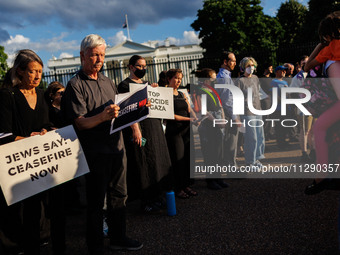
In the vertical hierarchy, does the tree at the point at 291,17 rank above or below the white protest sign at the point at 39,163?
above

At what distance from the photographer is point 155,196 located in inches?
156

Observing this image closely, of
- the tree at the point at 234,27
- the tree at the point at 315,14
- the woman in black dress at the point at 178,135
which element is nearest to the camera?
the woman in black dress at the point at 178,135

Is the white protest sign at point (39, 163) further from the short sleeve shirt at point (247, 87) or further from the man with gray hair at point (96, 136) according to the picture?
the short sleeve shirt at point (247, 87)

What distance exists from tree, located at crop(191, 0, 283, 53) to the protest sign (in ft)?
94.6

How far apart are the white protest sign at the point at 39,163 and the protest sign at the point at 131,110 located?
44cm

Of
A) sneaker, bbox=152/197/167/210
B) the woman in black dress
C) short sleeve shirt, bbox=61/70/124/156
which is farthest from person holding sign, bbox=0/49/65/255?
the woman in black dress

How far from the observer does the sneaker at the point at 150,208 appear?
391 cm

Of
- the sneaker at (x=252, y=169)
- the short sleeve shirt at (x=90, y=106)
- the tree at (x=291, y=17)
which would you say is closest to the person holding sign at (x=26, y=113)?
the short sleeve shirt at (x=90, y=106)

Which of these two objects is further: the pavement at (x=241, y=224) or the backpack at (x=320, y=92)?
the pavement at (x=241, y=224)

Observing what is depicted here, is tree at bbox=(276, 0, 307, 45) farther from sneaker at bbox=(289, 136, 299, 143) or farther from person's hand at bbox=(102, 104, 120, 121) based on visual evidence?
person's hand at bbox=(102, 104, 120, 121)

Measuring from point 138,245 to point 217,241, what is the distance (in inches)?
32.5

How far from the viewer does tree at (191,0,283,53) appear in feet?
98.2

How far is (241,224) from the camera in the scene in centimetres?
330

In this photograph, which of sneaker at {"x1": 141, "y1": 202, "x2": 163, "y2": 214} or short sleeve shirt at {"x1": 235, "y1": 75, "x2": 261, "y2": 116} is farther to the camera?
short sleeve shirt at {"x1": 235, "y1": 75, "x2": 261, "y2": 116}
